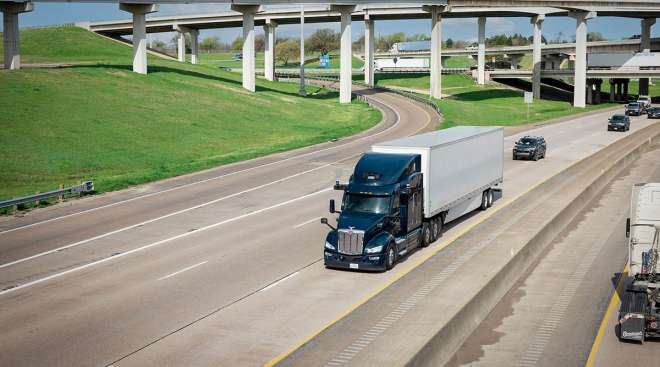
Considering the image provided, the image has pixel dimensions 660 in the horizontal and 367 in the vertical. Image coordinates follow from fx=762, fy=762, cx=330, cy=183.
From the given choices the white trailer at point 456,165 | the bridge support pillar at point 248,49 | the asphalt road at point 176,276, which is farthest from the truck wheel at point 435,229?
the bridge support pillar at point 248,49

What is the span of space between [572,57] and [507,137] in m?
114

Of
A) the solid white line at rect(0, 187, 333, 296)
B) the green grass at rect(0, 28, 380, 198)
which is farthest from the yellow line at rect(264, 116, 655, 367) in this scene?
the green grass at rect(0, 28, 380, 198)

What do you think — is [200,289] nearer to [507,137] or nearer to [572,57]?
[507,137]

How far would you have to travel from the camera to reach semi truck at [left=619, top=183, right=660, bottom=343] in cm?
1866

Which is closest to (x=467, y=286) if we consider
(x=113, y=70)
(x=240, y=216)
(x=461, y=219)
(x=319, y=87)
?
(x=461, y=219)

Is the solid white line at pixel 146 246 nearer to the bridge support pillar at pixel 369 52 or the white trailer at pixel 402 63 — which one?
the bridge support pillar at pixel 369 52

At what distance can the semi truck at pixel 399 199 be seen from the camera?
24812mm

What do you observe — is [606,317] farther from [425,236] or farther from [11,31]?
[11,31]

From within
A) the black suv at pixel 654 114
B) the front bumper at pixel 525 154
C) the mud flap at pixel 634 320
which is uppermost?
the black suv at pixel 654 114

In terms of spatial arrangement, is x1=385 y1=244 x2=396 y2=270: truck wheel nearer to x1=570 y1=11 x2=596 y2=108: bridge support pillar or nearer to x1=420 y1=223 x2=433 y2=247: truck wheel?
x1=420 y1=223 x2=433 y2=247: truck wheel

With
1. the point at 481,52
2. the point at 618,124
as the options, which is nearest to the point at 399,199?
the point at 618,124

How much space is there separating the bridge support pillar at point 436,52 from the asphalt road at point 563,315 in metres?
78.8

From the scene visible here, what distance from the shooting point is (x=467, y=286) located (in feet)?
73.3

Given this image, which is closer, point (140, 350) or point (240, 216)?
point (140, 350)
